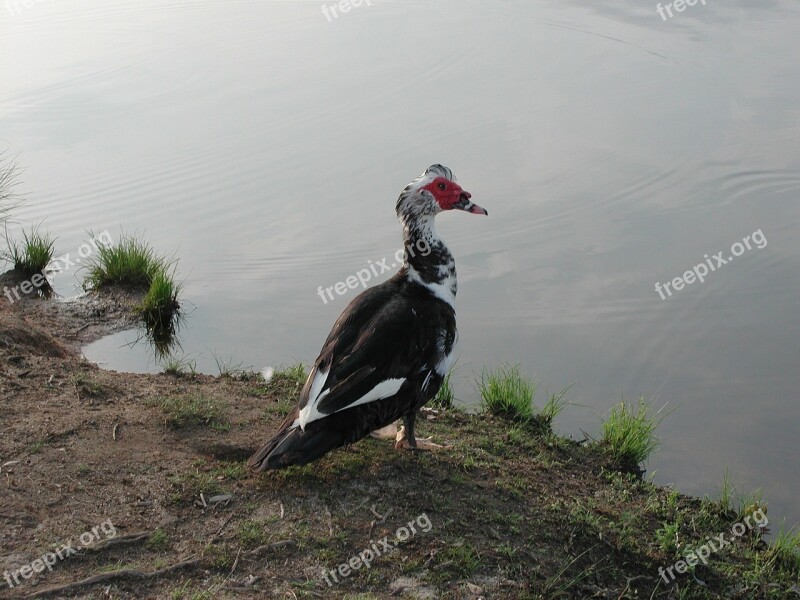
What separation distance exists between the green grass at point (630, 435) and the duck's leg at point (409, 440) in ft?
4.32

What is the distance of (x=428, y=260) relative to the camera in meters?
4.98

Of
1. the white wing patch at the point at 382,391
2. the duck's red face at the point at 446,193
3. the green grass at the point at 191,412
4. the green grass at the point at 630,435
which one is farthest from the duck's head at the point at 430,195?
the green grass at the point at 630,435

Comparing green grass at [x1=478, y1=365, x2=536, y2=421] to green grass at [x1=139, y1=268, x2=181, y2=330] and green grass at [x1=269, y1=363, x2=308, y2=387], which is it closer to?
green grass at [x1=269, y1=363, x2=308, y2=387]

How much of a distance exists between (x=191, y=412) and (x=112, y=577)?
5.22ft

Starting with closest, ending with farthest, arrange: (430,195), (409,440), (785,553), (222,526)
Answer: (222,526)
(785,553)
(409,440)
(430,195)

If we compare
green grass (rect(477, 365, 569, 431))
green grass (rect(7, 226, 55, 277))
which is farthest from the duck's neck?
green grass (rect(7, 226, 55, 277))

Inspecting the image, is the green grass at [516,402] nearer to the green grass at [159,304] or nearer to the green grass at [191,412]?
the green grass at [191,412]

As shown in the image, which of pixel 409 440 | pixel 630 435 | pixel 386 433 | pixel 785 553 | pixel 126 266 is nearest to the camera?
pixel 785 553

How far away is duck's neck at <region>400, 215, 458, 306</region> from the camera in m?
4.98

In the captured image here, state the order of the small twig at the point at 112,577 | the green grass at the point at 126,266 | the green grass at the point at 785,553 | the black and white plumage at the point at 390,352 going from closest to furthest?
the small twig at the point at 112,577 → the black and white plumage at the point at 390,352 → the green grass at the point at 785,553 → the green grass at the point at 126,266

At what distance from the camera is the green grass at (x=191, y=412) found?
5.09 meters

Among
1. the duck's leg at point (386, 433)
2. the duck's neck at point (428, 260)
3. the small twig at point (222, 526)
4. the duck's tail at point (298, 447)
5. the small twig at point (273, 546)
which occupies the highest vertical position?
the duck's neck at point (428, 260)

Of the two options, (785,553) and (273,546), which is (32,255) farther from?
(785,553)

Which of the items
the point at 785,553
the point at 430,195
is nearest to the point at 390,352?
the point at 430,195
